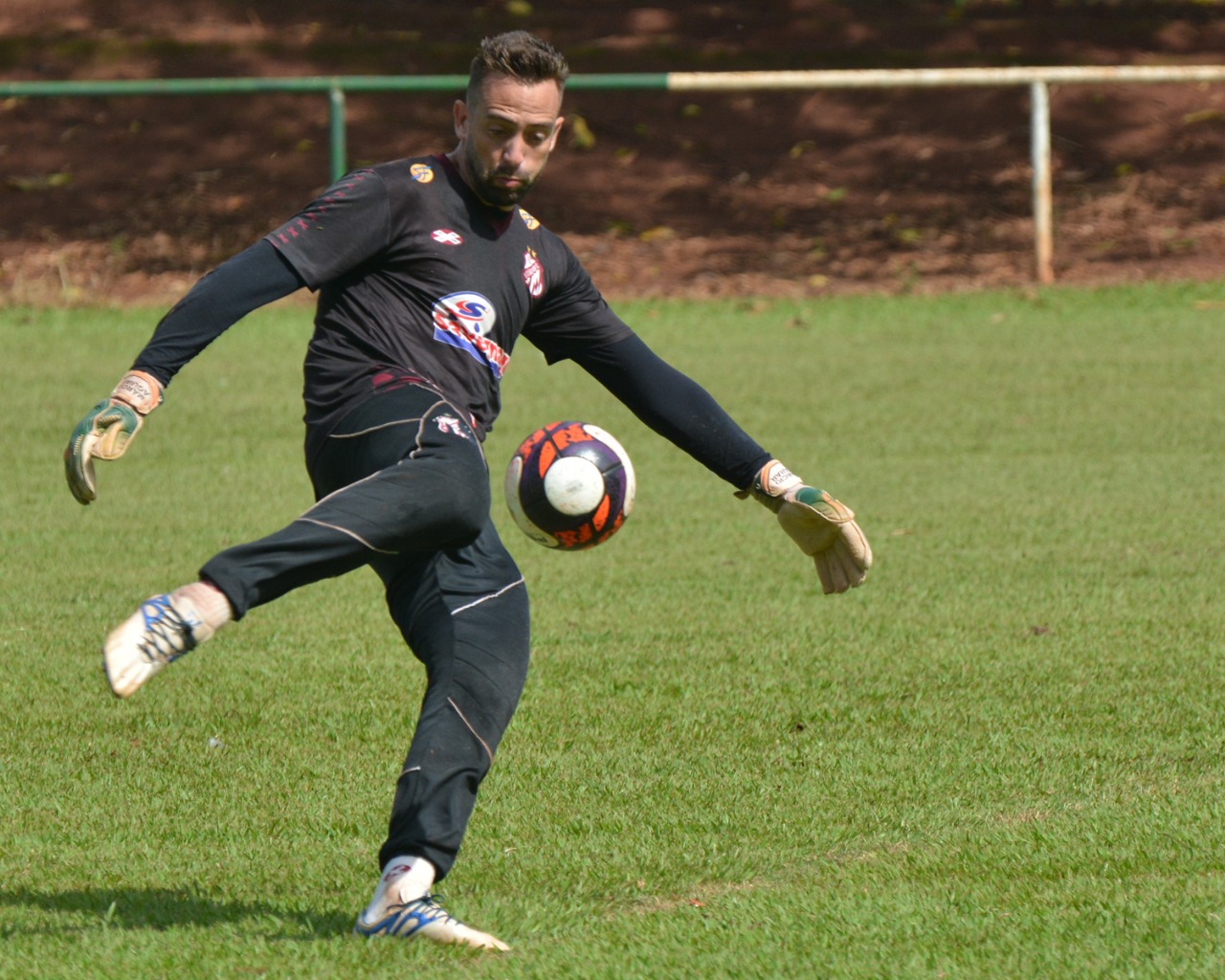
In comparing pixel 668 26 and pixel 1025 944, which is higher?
pixel 668 26

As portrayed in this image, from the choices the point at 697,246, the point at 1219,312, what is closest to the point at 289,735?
the point at 1219,312

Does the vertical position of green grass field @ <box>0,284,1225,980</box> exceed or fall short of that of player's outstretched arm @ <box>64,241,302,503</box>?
it falls short

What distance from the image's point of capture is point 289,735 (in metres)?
5.97

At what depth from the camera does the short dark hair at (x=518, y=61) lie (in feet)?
14.1

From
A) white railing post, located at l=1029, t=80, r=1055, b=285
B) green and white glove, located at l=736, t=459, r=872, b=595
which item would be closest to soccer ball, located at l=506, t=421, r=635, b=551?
green and white glove, located at l=736, t=459, r=872, b=595

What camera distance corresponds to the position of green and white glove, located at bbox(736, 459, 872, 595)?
4.65 metres

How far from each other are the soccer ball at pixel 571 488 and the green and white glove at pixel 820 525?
0.39 metres

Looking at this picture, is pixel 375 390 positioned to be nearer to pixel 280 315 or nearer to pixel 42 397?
pixel 42 397

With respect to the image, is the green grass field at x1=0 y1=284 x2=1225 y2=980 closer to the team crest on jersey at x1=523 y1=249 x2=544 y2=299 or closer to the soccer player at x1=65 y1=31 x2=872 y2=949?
the soccer player at x1=65 y1=31 x2=872 y2=949

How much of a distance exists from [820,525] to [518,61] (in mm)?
1395

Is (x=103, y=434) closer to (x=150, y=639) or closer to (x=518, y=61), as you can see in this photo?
Result: (x=150, y=639)

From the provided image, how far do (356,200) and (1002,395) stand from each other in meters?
9.13

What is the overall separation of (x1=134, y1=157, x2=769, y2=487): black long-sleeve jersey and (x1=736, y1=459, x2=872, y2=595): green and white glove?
75 centimetres

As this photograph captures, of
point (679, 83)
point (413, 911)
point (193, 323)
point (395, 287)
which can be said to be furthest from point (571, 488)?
point (679, 83)
